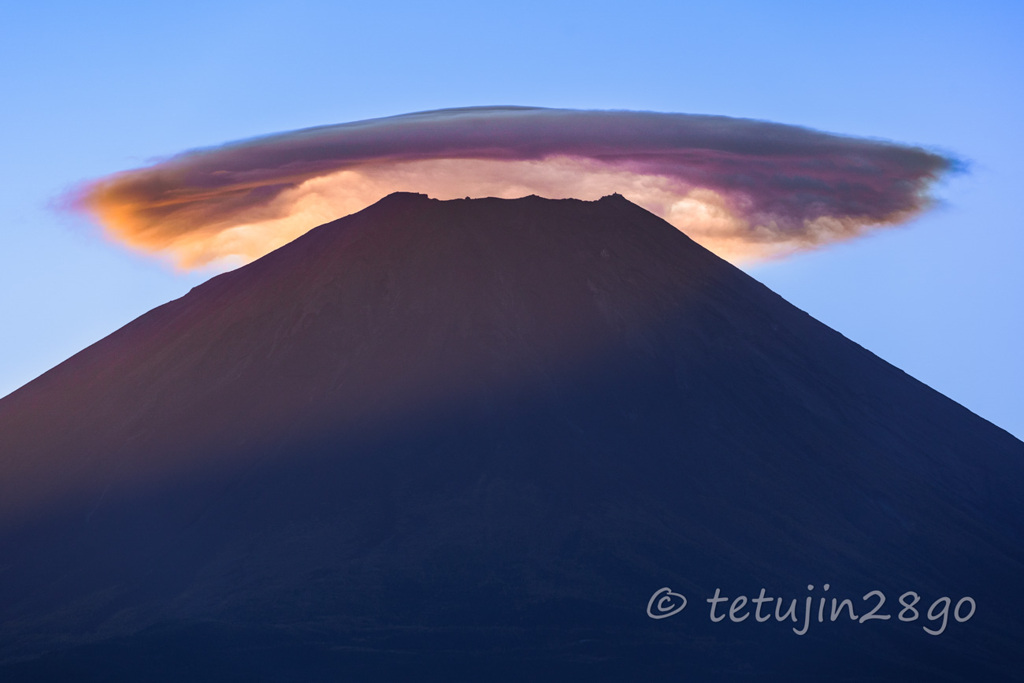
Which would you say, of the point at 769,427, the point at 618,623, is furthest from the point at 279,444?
the point at 769,427

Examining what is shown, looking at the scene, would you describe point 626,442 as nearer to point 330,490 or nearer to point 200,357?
point 330,490

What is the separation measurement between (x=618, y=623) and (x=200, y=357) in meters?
37.7

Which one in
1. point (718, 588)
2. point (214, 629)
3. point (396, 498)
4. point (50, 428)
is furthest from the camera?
point (50, 428)

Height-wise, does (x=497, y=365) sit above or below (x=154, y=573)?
above

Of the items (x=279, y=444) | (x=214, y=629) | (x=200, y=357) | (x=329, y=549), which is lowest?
(x=214, y=629)

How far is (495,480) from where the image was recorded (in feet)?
240

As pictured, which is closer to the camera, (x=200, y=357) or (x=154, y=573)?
(x=154, y=573)

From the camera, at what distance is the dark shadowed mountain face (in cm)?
6181

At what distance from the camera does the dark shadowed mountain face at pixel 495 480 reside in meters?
61.8

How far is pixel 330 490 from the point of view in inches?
2911

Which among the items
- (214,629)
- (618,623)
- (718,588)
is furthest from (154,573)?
(718,588)

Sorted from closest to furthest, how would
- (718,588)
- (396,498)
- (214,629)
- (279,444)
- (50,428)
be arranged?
1. (214,629)
2. (718,588)
3. (396,498)
4. (279,444)
5. (50,428)

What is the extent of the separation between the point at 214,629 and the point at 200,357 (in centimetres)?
2911

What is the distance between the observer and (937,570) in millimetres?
72812
